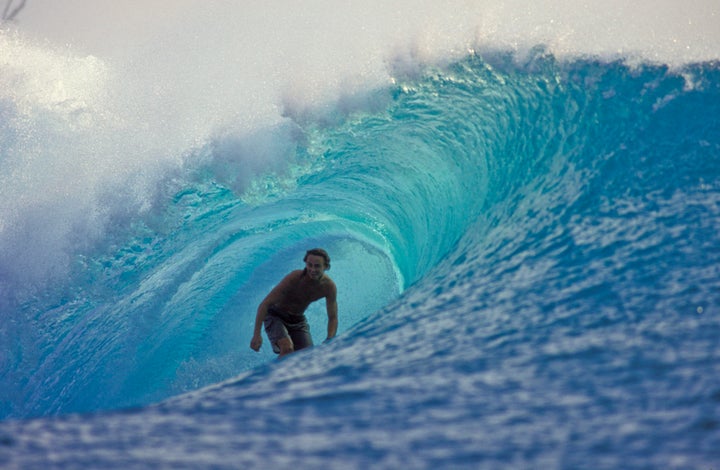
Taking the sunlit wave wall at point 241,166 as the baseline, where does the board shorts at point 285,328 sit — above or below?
below

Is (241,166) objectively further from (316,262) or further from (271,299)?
(316,262)

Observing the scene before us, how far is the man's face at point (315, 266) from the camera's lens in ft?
14.0

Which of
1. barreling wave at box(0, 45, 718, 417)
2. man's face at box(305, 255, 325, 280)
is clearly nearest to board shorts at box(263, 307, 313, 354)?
man's face at box(305, 255, 325, 280)

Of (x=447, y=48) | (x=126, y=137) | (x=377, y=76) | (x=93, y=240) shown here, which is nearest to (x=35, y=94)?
(x=126, y=137)

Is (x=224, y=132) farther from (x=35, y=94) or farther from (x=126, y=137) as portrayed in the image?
(x=35, y=94)

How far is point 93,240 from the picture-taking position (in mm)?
6172

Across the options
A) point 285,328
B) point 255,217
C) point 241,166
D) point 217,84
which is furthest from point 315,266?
point 217,84

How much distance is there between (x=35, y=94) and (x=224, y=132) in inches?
97.8

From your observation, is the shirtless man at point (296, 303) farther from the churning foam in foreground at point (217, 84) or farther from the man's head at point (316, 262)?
the churning foam in foreground at point (217, 84)

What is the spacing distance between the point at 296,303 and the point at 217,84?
3084 mm

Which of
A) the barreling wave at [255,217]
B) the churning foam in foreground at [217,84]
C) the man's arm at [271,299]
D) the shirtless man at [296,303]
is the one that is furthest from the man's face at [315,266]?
→ the churning foam in foreground at [217,84]

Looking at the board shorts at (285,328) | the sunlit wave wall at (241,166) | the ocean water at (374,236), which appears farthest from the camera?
the sunlit wave wall at (241,166)

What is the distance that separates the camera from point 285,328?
15.4 ft

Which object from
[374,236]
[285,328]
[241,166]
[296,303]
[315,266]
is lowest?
[285,328]
